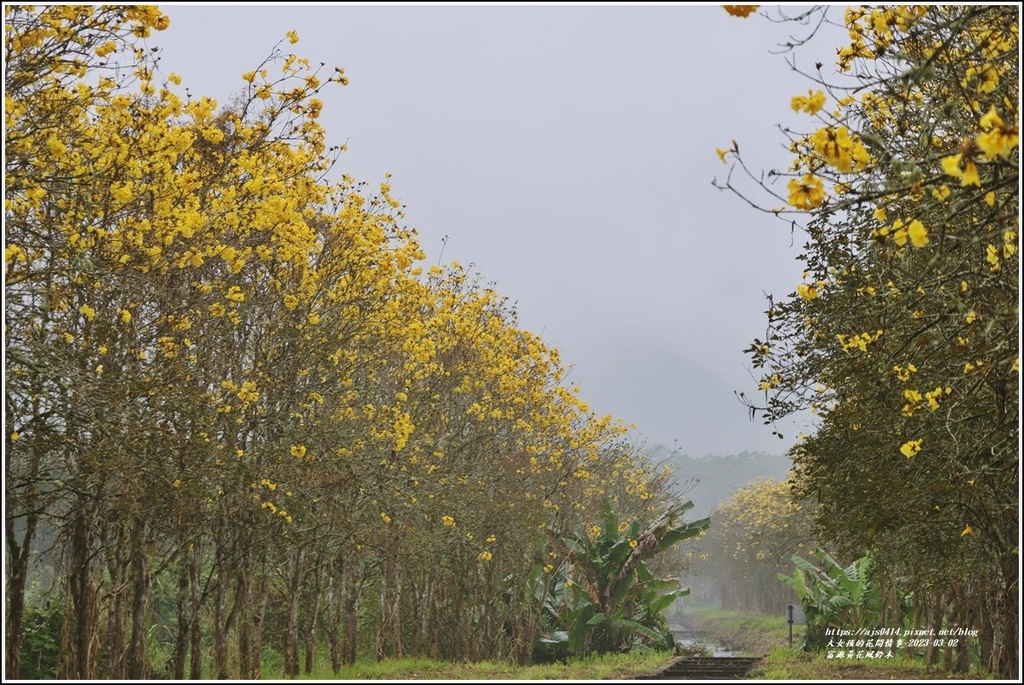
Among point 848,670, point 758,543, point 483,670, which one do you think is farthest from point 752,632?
point 483,670

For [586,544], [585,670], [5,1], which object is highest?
[5,1]

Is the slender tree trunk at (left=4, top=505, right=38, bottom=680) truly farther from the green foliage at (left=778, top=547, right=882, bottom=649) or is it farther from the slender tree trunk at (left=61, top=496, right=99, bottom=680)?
the green foliage at (left=778, top=547, right=882, bottom=649)

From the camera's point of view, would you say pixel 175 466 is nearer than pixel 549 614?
Yes

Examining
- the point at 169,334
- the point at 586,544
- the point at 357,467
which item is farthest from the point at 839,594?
the point at 169,334

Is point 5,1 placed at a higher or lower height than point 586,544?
higher

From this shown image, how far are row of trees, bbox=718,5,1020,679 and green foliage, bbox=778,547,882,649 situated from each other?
23.8ft

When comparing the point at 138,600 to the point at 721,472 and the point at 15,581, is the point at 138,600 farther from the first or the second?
the point at 721,472

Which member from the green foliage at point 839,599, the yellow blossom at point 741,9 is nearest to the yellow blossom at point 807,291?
the yellow blossom at point 741,9

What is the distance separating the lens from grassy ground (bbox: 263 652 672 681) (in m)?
12.6

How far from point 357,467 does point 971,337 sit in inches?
283

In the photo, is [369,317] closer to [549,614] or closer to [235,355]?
[235,355]

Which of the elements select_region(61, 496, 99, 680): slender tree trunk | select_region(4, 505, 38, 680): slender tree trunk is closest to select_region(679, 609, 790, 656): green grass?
select_region(61, 496, 99, 680): slender tree trunk

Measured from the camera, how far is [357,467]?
1145 cm

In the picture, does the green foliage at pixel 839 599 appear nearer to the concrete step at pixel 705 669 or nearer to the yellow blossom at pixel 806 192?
the concrete step at pixel 705 669
